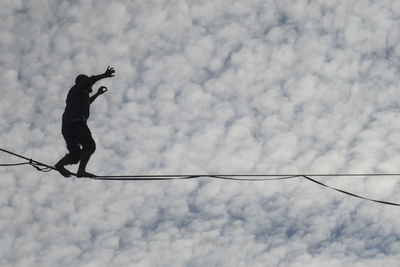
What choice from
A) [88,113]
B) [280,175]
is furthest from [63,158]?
[280,175]

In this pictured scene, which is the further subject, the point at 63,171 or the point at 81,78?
the point at 81,78

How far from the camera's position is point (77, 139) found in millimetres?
7484

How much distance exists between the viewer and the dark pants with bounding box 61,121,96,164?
7453 millimetres

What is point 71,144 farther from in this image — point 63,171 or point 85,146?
point 63,171

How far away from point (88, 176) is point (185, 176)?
5.61 ft

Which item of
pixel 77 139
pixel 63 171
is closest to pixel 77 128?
pixel 77 139

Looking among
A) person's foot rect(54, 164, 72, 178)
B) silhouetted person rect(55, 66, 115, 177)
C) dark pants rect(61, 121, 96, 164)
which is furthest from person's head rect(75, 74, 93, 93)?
person's foot rect(54, 164, 72, 178)

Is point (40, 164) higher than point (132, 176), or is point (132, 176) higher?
point (40, 164)

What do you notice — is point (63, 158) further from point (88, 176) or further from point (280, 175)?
point (280, 175)

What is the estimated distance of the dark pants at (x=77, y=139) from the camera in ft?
24.5

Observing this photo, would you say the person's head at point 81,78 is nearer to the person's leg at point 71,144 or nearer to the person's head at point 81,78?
the person's head at point 81,78

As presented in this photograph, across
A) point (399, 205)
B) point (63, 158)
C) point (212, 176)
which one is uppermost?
point (63, 158)

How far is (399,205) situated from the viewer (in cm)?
772

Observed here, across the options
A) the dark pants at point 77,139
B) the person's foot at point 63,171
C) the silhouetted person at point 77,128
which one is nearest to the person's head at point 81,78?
the silhouetted person at point 77,128
